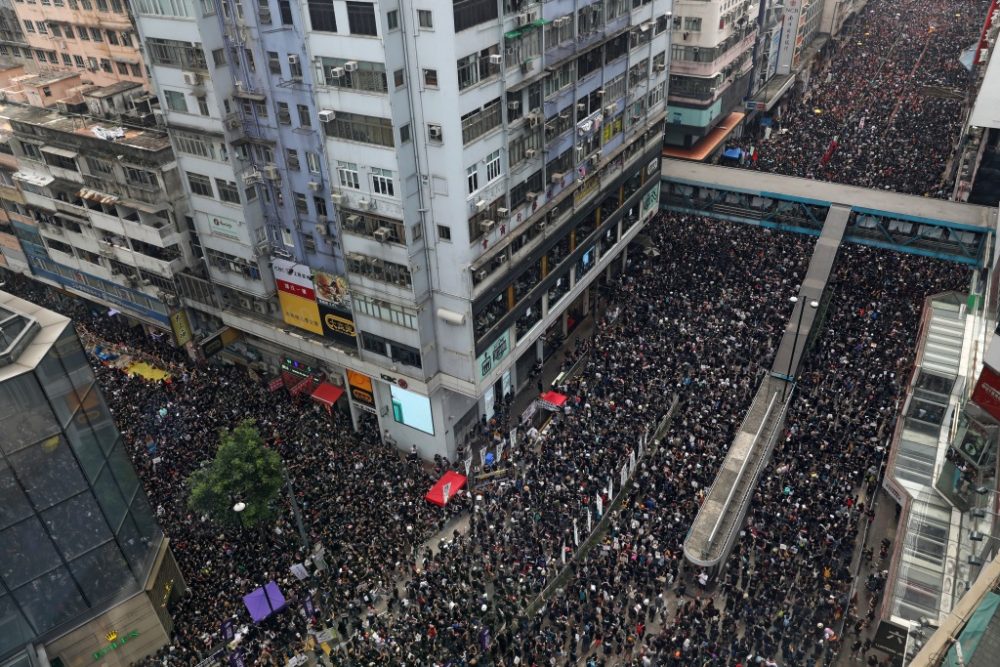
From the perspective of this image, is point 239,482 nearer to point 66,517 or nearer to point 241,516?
point 241,516

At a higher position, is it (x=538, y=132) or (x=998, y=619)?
(x=538, y=132)

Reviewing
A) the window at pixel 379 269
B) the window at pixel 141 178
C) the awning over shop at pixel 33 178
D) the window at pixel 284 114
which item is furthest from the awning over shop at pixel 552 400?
the awning over shop at pixel 33 178

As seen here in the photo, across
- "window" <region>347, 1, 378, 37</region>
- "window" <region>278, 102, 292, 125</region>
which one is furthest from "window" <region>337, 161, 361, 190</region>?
"window" <region>347, 1, 378, 37</region>

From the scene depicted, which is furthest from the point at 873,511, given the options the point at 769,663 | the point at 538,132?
the point at 538,132

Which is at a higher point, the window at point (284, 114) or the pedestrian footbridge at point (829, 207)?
the window at point (284, 114)

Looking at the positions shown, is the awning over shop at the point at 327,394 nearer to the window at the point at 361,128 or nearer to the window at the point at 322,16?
the window at the point at 361,128

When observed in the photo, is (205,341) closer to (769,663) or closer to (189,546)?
(189,546)

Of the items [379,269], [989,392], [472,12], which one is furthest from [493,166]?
[989,392]
